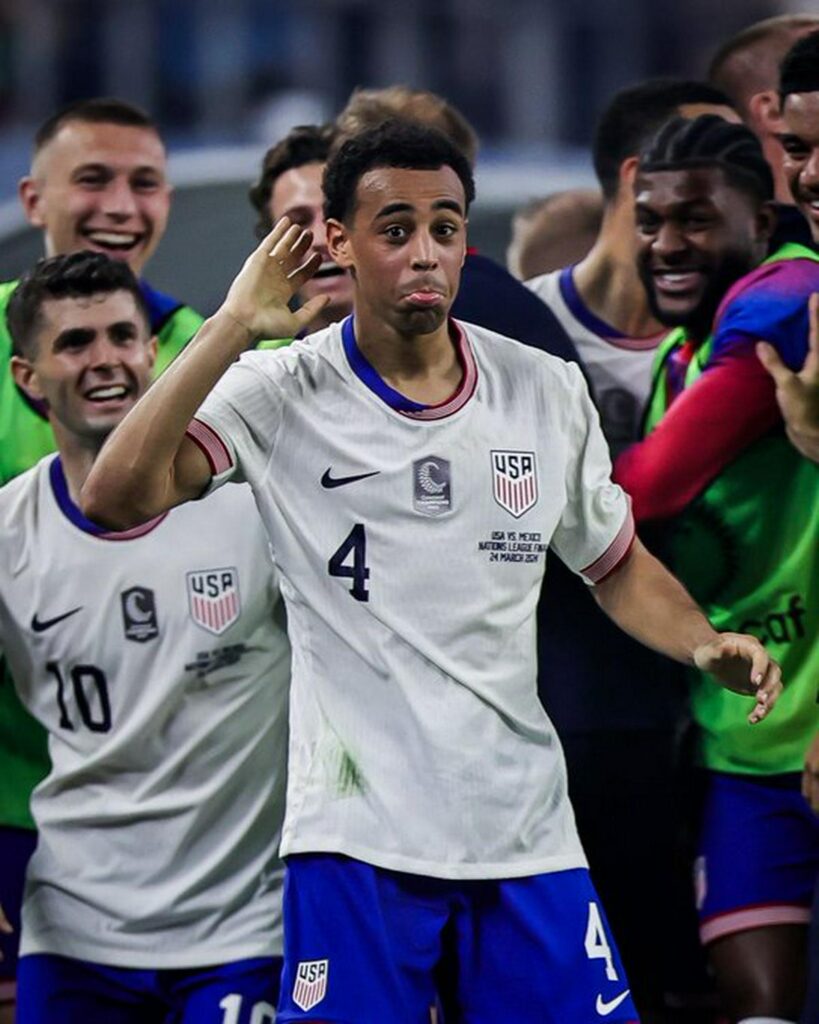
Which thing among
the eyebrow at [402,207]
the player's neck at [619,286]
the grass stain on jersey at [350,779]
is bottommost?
the grass stain on jersey at [350,779]

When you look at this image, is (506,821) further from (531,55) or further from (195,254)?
(531,55)

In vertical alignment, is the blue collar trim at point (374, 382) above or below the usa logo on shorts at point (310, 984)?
above

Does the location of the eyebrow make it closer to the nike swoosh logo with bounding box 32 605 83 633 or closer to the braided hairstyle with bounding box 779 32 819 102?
the braided hairstyle with bounding box 779 32 819 102

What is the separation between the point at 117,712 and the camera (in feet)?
16.8

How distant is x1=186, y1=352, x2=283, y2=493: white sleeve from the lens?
4352mm

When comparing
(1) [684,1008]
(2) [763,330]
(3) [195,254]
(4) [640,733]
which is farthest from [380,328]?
(3) [195,254]

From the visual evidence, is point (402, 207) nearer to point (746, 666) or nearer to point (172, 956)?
point (746, 666)

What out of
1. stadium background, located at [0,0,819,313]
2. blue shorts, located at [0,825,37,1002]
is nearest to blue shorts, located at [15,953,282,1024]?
blue shorts, located at [0,825,37,1002]

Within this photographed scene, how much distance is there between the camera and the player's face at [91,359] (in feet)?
17.6

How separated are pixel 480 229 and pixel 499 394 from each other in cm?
707

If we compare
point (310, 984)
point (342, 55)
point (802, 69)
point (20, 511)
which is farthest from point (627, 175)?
point (342, 55)

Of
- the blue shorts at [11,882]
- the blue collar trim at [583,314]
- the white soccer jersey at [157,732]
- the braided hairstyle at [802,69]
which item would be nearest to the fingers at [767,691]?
the white soccer jersey at [157,732]

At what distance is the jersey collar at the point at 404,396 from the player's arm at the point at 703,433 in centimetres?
65

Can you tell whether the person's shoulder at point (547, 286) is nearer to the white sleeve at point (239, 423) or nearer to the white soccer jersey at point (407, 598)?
the white soccer jersey at point (407, 598)
